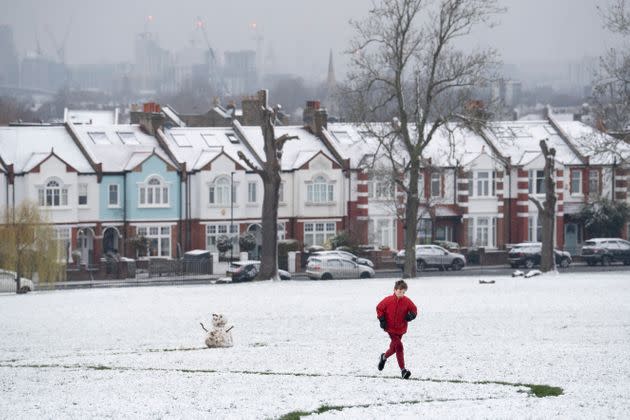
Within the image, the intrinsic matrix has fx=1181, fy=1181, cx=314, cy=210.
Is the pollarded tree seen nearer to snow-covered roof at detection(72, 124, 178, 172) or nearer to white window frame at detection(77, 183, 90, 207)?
white window frame at detection(77, 183, 90, 207)

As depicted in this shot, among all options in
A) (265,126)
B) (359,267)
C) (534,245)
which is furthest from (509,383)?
(534,245)

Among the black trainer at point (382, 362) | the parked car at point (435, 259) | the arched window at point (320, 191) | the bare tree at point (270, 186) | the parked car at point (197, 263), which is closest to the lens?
the black trainer at point (382, 362)

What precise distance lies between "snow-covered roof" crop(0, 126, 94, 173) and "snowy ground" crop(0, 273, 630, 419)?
2655 centimetres

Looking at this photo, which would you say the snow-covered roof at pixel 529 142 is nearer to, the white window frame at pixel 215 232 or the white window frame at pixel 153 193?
the white window frame at pixel 215 232

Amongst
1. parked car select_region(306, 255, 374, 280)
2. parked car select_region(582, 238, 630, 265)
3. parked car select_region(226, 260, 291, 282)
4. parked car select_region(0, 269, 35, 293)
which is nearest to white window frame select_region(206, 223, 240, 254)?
parked car select_region(306, 255, 374, 280)

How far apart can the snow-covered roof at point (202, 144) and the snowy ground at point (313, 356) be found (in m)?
29.3

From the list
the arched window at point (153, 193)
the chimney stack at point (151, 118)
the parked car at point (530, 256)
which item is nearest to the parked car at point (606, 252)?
the parked car at point (530, 256)

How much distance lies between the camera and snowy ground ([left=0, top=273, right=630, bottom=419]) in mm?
21672

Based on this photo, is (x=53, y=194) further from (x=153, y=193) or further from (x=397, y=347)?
(x=397, y=347)

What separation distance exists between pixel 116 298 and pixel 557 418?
1093 inches

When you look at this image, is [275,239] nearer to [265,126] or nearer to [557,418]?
[265,126]

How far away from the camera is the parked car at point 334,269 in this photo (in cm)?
6088

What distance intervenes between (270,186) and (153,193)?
20103mm

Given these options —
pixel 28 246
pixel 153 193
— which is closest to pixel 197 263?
pixel 153 193
